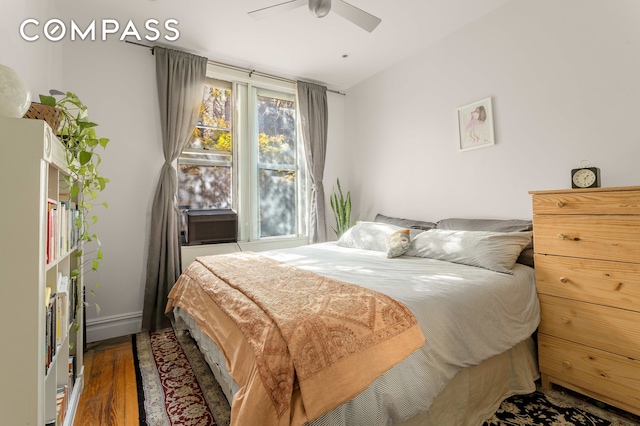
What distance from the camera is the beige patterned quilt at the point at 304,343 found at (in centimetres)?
102

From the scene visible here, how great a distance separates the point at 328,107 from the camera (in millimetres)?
4285

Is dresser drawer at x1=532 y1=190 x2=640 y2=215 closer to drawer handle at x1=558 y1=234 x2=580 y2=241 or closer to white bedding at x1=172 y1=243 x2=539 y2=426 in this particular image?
drawer handle at x1=558 y1=234 x2=580 y2=241

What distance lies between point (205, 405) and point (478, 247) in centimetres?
198

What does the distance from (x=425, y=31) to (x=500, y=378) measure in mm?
2946

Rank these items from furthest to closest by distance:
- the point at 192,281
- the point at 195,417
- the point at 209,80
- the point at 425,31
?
the point at 209,80 → the point at 425,31 → the point at 192,281 → the point at 195,417

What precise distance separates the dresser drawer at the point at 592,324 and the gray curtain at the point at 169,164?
3021 millimetres

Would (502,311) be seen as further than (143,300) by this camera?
No

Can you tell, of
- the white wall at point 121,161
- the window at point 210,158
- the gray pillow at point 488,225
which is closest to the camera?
the gray pillow at point 488,225

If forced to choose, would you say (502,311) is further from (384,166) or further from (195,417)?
(384,166)

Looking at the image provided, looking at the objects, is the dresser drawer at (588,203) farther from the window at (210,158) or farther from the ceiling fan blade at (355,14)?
the window at (210,158)

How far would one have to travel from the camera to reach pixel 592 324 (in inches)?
65.4

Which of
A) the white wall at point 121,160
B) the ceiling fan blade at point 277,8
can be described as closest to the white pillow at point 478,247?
the ceiling fan blade at point 277,8

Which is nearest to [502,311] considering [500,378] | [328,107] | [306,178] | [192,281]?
[500,378]

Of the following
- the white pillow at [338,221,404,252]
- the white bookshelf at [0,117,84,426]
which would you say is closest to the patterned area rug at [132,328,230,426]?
the white bookshelf at [0,117,84,426]
